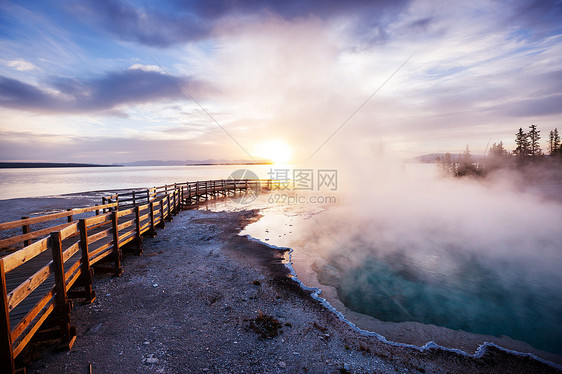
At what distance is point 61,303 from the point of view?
195 inches

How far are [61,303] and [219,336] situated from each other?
134 inches

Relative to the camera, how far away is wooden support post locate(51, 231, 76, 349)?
489 cm

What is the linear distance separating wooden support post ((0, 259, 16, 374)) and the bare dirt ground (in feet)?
3.64

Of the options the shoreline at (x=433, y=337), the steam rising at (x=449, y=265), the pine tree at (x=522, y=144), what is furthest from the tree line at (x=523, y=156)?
the shoreline at (x=433, y=337)

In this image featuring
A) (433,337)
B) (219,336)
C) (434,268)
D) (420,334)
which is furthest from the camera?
(434,268)

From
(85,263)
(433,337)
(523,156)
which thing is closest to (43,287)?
(85,263)

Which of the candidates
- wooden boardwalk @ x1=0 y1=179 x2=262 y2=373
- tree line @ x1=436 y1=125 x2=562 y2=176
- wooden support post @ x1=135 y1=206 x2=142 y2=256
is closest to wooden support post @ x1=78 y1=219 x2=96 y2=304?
wooden boardwalk @ x1=0 y1=179 x2=262 y2=373

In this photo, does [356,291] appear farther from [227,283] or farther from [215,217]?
[215,217]

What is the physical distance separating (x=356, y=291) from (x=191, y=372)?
6588mm

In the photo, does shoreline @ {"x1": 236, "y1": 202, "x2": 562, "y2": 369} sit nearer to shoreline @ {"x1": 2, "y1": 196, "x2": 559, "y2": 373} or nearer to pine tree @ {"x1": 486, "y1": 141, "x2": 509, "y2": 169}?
shoreline @ {"x1": 2, "y1": 196, "x2": 559, "y2": 373}

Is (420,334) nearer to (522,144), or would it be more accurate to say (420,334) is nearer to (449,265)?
(449,265)

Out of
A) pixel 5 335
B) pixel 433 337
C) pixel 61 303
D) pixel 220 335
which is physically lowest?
pixel 433 337

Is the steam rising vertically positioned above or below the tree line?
below

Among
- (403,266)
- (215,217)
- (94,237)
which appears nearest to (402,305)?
(403,266)
